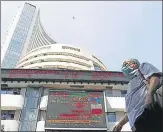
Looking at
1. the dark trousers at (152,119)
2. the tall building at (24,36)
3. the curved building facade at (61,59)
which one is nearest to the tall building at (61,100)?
the curved building facade at (61,59)

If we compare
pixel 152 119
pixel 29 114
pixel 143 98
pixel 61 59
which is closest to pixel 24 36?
pixel 61 59

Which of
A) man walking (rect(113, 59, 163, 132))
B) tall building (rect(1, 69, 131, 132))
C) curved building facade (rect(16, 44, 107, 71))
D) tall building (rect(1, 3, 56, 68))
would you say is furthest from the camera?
tall building (rect(1, 3, 56, 68))

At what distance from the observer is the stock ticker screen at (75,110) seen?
72.7ft

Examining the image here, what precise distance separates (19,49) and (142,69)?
64.1 meters

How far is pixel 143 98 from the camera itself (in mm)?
3006

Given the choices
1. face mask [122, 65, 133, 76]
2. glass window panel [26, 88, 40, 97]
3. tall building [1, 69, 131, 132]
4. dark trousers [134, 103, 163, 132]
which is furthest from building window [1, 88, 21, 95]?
dark trousers [134, 103, 163, 132]

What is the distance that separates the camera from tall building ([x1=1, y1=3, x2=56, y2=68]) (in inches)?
2468

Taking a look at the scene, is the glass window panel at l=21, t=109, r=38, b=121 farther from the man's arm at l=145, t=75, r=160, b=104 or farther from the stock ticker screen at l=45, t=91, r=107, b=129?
the man's arm at l=145, t=75, r=160, b=104

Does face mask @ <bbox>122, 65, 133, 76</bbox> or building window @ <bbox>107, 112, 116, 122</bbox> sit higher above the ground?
building window @ <bbox>107, 112, 116, 122</bbox>

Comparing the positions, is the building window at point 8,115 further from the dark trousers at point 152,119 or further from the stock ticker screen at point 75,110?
the dark trousers at point 152,119

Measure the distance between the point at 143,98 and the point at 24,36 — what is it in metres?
72.3

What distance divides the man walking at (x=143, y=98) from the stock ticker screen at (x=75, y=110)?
62.5 ft

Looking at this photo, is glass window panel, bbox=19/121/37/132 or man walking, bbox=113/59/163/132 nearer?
man walking, bbox=113/59/163/132

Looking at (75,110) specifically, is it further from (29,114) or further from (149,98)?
(149,98)
